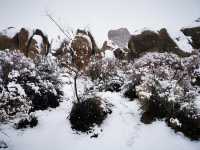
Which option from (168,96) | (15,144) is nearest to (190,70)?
(168,96)

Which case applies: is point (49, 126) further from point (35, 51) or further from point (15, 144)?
point (35, 51)

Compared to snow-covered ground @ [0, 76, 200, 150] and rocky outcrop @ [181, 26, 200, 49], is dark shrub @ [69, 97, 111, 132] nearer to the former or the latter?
snow-covered ground @ [0, 76, 200, 150]

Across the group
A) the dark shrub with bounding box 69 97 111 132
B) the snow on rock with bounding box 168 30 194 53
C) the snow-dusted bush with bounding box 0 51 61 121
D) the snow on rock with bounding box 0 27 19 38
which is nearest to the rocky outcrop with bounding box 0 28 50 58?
the snow on rock with bounding box 0 27 19 38

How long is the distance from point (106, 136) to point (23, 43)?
405 inches

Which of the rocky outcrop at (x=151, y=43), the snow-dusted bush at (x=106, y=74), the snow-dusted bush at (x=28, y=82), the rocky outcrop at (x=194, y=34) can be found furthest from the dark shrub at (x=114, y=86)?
the rocky outcrop at (x=194, y=34)

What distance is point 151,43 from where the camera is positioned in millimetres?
15273

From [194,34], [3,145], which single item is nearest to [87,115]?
[3,145]

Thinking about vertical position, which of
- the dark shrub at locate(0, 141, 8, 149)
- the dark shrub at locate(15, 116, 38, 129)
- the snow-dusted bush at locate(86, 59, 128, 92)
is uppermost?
the snow-dusted bush at locate(86, 59, 128, 92)

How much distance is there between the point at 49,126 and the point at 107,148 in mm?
2416

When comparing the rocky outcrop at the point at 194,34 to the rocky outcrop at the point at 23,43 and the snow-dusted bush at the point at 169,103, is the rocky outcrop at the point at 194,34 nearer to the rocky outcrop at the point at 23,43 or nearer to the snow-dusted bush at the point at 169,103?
the snow-dusted bush at the point at 169,103

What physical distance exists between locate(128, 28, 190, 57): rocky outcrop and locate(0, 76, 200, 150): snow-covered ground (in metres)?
7.46

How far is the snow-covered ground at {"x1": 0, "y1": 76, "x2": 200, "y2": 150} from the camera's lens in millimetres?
6988

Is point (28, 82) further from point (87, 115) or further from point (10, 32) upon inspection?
point (10, 32)

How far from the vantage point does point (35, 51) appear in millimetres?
15617
